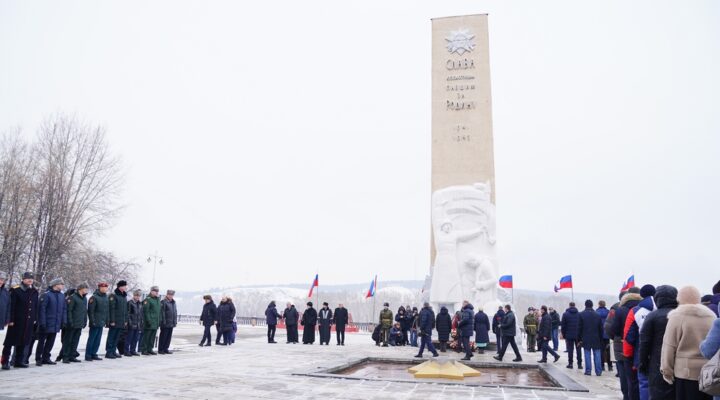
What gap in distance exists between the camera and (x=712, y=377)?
3.38m

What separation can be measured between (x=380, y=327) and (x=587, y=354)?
8271 mm

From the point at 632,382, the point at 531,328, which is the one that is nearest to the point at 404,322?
the point at 531,328

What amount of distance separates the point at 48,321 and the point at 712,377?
9.94 m

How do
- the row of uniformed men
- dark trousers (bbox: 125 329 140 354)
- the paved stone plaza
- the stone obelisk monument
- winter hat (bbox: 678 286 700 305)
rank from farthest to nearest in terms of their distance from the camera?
the stone obelisk monument < dark trousers (bbox: 125 329 140 354) < the row of uniformed men < the paved stone plaza < winter hat (bbox: 678 286 700 305)

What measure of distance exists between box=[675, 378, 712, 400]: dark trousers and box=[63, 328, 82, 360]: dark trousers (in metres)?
9.82

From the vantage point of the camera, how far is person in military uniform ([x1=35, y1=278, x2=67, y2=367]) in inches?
369

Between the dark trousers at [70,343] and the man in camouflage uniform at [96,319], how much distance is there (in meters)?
0.28

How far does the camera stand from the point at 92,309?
10648 millimetres

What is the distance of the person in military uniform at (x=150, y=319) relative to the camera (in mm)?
12227

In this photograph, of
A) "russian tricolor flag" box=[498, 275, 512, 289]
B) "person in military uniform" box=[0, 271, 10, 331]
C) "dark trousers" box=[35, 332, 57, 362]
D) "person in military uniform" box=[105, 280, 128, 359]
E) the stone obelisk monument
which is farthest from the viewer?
"russian tricolor flag" box=[498, 275, 512, 289]

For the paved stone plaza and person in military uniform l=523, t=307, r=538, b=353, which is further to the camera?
person in military uniform l=523, t=307, r=538, b=353

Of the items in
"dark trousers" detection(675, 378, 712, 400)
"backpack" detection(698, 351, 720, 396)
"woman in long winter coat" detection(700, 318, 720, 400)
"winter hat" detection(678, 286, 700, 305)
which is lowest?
"dark trousers" detection(675, 378, 712, 400)

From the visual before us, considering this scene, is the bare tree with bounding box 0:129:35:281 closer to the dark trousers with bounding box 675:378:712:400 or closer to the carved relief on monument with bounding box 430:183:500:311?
the carved relief on monument with bounding box 430:183:500:311

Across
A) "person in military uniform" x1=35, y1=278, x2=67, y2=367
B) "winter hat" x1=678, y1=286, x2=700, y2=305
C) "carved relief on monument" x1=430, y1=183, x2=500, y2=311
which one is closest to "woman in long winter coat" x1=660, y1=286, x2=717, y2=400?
"winter hat" x1=678, y1=286, x2=700, y2=305
